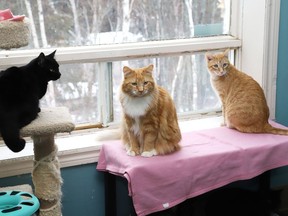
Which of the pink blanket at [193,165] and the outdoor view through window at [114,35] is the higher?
the outdoor view through window at [114,35]

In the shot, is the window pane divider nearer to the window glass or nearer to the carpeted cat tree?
the window glass

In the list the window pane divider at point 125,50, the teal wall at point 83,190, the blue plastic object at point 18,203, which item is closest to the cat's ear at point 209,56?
the window pane divider at point 125,50

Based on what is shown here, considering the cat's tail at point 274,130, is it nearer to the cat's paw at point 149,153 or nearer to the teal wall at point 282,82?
the teal wall at point 282,82

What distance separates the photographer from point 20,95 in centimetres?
150

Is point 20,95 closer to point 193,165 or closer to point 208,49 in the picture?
point 193,165

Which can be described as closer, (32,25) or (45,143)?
(45,143)

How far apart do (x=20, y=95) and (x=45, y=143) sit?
0.71 ft

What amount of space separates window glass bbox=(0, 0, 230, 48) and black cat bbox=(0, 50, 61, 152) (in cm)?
43

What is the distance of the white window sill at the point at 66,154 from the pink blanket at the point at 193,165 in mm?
76

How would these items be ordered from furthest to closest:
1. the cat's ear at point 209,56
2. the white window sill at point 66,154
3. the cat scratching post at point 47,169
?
the cat's ear at point 209,56
the white window sill at point 66,154
the cat scratching post at point 47,169

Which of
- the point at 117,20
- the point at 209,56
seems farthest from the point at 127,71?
the point at 209,56

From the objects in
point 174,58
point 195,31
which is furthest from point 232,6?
point 174,58

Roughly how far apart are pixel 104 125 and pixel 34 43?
543 millimetres

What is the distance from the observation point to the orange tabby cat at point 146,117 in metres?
1.78
